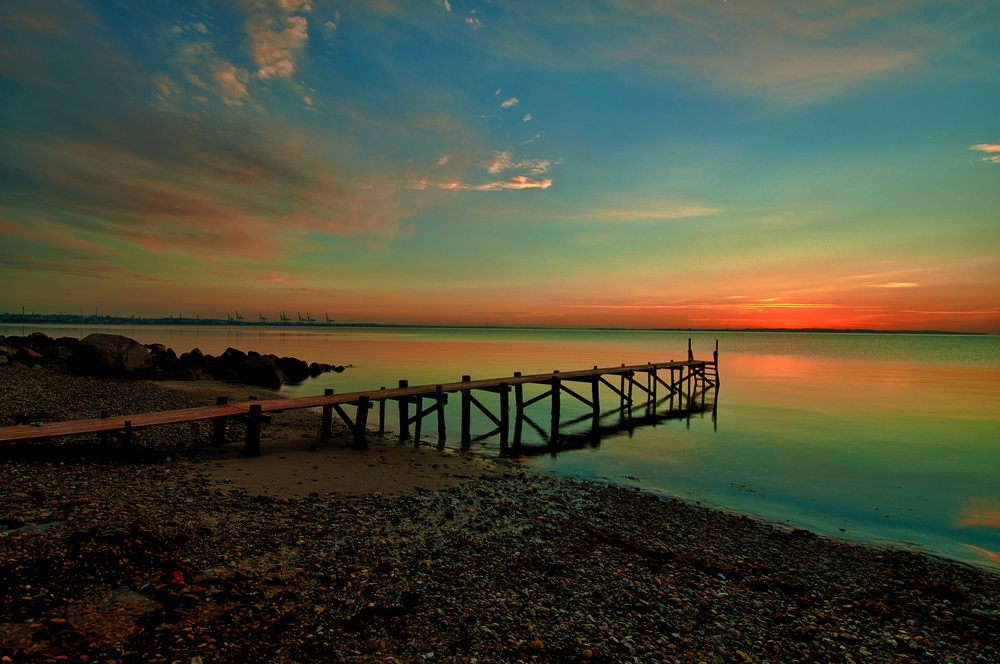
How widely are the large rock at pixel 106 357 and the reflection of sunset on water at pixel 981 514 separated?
35.7 m

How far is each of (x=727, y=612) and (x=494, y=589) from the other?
10.2 feet

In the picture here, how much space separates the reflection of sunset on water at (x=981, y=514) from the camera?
38.2 feet

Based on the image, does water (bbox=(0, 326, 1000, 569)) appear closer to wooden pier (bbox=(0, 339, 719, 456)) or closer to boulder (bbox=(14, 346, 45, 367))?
wooden pier (bbox=(0, 339, 719, 456))

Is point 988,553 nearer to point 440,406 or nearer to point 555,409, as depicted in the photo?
point 555,409

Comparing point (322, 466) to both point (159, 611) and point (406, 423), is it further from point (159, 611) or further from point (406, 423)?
point (159, 611)

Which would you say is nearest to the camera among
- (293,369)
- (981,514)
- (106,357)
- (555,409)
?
(981,514)

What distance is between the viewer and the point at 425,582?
21.1 feet

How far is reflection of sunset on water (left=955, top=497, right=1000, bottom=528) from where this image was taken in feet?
38.2

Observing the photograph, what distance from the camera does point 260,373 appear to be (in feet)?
108

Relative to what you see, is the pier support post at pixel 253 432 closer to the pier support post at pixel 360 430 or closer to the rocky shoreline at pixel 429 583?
the rocky shoreline at pixel 429 583

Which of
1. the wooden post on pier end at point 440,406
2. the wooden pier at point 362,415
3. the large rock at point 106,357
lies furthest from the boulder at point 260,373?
the wooden post on pier end at point 440,406

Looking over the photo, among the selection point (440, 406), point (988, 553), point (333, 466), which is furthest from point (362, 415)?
point (988, 553)

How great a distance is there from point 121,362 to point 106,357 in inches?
28.0

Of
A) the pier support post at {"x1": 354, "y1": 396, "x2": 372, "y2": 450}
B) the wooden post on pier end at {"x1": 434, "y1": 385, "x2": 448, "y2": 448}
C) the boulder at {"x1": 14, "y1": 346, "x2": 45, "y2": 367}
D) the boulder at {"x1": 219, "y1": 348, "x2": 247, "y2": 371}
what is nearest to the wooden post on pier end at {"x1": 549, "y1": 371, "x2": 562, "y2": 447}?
the wooden post on pier end at {"x1": 434, "y1": 385, "x2": 448, "y2": 448}
